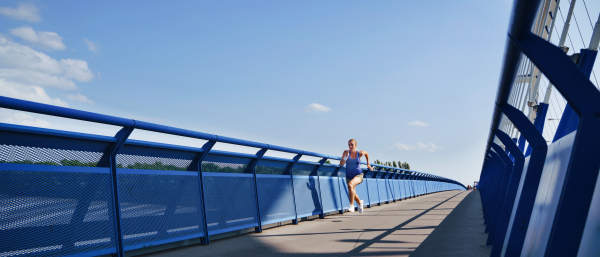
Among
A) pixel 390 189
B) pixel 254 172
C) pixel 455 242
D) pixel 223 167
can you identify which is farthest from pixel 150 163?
pixel 390 189

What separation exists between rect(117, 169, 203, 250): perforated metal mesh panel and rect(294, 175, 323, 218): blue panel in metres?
3.57

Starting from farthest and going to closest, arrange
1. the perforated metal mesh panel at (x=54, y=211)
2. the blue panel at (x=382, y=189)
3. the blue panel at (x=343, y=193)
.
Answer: the blue panel at (x=382, y=189) → the blue panel at (x=343, y=193) → the perforated metal mesh panel at (x=54, y=211)

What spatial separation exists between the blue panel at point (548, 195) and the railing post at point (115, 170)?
3.54 meters

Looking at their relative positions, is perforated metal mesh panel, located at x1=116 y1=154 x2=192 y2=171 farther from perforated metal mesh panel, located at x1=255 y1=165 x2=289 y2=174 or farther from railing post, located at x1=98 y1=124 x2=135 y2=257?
perforated metal mesh panel, located at x1=255 y1=165 x2=289 y2=174

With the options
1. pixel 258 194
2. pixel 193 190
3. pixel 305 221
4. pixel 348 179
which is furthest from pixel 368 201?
pixel 193 190

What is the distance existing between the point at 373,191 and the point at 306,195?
6361 millimetres

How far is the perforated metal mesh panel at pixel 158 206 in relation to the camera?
4801 mm

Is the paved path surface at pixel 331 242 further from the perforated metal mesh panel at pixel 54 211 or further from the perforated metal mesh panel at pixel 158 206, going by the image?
the perforated metal mesh panel at pixel 54 211

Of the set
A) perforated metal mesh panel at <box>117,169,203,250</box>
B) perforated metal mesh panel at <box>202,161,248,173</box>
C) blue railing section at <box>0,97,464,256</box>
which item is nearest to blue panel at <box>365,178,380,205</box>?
A: blue railing section at <box>0,97,464,256</box>

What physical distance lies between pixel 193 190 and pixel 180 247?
2.29 feet

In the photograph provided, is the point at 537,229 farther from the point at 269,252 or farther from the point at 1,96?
the point at 1,96

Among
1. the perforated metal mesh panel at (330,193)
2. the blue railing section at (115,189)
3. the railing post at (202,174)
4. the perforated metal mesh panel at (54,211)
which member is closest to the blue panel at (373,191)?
the perforated metal mesh panel at (330,193)

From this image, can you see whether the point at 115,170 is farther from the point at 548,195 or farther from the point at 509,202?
the point at 509,202

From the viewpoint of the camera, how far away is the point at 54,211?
3996 mm
